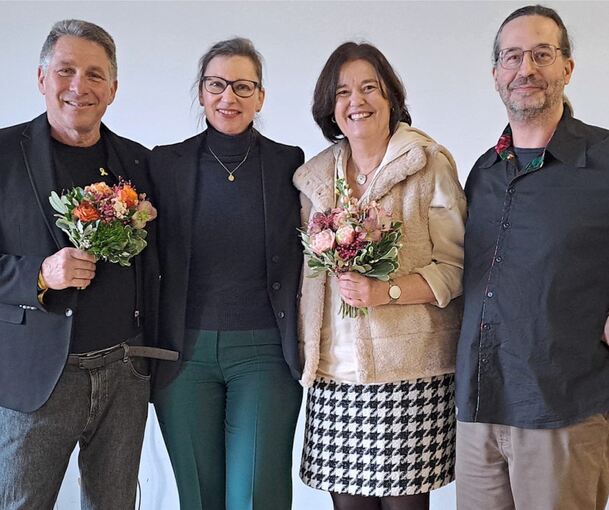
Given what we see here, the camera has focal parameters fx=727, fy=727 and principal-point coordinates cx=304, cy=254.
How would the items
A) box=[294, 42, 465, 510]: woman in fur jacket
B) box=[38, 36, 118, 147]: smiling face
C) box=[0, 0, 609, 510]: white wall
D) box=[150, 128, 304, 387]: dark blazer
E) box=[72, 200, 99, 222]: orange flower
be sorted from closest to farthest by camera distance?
1. box=[72, 200, 99, 222]: orange flower
2. box=[38, 36, 118, 147]: smiling face
3. box=[294, 42, 465, 510]: woman in fur jacket
4. box=[150, 128, 304, 387]: dark blazer
5. box=[0, 0, 609, 510]: white wall

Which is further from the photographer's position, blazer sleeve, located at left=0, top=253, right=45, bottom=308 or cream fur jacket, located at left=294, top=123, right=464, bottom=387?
cream fur jacket, located at left=294, top=123, right=464, bottom=387

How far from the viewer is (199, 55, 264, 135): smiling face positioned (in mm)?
2625

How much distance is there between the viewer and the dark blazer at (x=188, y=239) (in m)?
2.57

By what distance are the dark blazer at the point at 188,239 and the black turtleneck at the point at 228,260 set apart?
31 millimetres

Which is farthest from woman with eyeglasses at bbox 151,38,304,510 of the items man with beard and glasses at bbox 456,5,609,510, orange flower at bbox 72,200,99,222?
man with beard and glasses at bbox 456,5,609,510

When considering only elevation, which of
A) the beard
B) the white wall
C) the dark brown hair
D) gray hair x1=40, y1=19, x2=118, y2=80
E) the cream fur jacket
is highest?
the white wall

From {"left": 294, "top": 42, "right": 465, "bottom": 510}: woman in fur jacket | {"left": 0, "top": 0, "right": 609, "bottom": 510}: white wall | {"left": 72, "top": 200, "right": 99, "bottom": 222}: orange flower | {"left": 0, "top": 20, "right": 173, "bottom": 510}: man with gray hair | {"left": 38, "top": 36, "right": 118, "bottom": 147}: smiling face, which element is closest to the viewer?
{"left": 72, "top": 200, "right": 99, "bottom": 222}: orange flower

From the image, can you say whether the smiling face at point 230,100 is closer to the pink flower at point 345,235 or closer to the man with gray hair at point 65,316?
the man with gray hair at point 65,316

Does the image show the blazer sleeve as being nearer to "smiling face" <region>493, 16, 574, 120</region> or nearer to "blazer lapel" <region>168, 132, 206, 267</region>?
"blazer lapel" <region>168, 132, 206, 267</region>

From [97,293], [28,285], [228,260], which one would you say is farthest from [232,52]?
[28,285]

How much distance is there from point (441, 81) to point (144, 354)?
2.32 m

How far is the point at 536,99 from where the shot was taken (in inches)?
90.7

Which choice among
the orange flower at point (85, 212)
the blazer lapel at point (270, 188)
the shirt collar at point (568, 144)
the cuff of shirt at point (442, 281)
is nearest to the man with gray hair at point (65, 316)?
the orange flower at point (85, 212)

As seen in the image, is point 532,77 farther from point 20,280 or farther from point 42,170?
point 20,280
